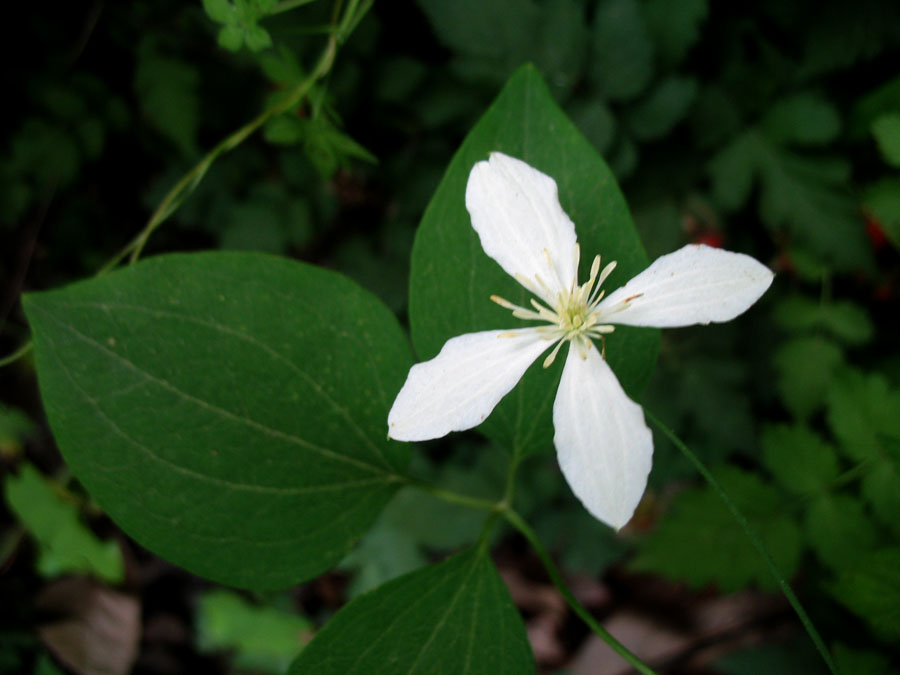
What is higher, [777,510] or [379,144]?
[379,144]

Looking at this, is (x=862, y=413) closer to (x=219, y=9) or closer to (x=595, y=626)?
(x=595, y=626)

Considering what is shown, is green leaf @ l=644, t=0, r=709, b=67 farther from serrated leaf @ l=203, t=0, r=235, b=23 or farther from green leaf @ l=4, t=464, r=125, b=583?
green leaf @ l=4, t=464, r=125, b=583

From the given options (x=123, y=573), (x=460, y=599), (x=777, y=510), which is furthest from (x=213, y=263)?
(x=123, y=573)

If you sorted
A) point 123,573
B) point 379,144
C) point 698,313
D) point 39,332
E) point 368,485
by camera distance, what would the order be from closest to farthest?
point 698,313 < point 39,332 < point 368,485 < point 379,144 < point 123,573

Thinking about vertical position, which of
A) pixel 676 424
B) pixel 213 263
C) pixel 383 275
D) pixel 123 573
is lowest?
pixel 123 573

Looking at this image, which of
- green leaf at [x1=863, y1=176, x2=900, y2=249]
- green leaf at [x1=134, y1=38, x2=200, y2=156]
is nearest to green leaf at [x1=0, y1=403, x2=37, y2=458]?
green leaf at [x1=134, y1=38, x2=200, y2=156]

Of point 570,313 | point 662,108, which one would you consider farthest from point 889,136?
point 570,313

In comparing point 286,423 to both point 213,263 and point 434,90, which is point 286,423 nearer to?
point 213,263
